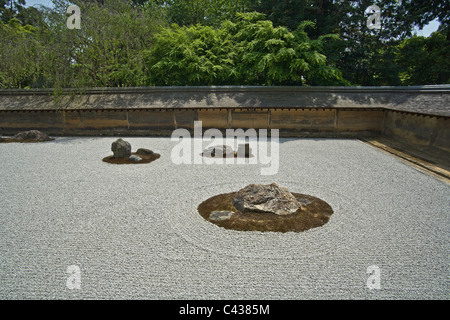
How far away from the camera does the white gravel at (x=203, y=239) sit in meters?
4.16

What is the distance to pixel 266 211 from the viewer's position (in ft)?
21.0

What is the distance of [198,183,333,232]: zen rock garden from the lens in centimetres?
598

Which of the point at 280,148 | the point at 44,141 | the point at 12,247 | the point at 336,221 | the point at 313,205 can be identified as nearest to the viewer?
the point at 12,247

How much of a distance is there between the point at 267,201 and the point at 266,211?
0.25 meters

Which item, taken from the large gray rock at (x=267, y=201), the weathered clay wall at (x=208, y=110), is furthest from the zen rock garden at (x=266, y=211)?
the weathered clay wall at (x=208, y=110)

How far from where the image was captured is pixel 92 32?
16.6 metres

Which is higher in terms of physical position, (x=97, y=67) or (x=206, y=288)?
(x=97, y=67)

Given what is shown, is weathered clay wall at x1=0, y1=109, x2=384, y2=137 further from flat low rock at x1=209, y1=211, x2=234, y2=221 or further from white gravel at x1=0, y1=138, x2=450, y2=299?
flat low rock at x1=209, y1=211, x2=234, y2=221

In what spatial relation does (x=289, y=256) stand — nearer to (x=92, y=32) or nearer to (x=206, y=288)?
(x=206, y=288)

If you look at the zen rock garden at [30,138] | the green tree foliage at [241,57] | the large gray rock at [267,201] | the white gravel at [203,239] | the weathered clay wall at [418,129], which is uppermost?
the green tree foliage at [241,57]

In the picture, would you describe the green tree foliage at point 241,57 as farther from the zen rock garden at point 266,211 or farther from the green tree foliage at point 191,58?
the zen rock garden at point 266,211

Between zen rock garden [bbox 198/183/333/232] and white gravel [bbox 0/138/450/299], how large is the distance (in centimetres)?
26
